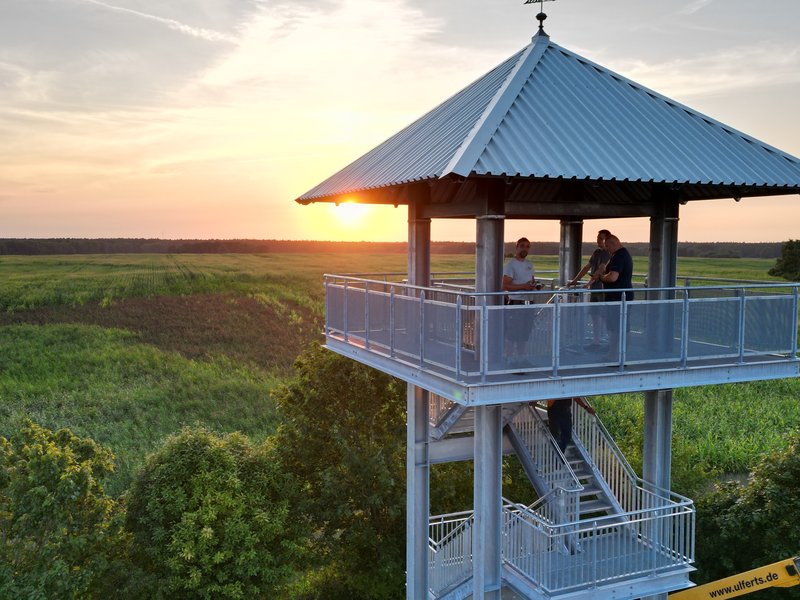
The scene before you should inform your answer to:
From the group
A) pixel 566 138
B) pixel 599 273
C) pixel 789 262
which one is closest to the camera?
pixel 566 138

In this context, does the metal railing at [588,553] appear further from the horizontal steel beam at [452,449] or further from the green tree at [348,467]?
the green tree at [348,467]

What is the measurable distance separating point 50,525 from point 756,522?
60.0ft

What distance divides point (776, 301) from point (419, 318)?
6518 millimetres

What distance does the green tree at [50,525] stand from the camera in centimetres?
1520

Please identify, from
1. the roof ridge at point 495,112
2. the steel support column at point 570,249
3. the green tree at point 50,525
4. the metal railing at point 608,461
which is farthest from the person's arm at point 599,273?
the green tree at point 50,525

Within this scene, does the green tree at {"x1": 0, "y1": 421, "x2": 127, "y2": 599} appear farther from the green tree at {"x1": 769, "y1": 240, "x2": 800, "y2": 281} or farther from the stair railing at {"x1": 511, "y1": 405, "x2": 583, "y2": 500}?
the green tree at {"x1": 769, "y1": 240, "x2": 800, "y2": 281}

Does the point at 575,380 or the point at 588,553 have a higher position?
the point at 575,380

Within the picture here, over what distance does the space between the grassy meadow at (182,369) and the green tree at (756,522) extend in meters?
3.04

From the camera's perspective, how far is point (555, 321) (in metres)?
10.1

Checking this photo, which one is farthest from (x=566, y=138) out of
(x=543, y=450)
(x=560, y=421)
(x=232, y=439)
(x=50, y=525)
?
(x=50, y=525)

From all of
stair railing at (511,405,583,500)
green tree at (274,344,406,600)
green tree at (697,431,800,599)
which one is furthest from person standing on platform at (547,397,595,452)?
green tree at (697,431,800,599)

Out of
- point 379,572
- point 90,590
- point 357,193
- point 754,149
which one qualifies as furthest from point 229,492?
point 754,149

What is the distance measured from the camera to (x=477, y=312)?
1008 centimetres

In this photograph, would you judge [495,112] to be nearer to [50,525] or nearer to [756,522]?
[50,525]
